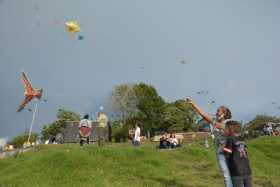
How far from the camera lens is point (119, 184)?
→ 12898 millimetres

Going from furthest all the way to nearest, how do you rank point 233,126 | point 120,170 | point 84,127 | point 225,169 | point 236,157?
point 84,127
point 120,170
point 225,169
point 233,126
point 236,157

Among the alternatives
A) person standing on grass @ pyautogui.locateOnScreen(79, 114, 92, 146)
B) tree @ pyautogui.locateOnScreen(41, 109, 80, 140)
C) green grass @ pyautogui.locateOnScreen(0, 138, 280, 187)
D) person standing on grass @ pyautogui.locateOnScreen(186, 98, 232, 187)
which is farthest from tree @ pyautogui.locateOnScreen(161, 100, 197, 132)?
person standing on grass @ pyautogui.locateOnScreen(186, 98, 232, 187)

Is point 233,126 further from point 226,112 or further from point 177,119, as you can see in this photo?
point 177,119

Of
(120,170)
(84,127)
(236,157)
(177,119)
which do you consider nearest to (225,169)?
(236,157)

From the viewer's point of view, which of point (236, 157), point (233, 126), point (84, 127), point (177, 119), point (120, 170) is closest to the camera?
point (236, 157)

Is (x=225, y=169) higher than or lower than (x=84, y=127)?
lower

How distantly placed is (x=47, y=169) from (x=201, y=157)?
815 cm

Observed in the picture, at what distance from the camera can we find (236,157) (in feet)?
30.7

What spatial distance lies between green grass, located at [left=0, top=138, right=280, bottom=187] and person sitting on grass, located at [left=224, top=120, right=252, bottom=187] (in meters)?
3.99

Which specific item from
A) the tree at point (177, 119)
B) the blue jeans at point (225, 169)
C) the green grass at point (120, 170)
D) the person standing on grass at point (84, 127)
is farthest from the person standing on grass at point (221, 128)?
the tree at point (177, 119)

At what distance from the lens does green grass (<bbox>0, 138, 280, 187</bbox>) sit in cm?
1348

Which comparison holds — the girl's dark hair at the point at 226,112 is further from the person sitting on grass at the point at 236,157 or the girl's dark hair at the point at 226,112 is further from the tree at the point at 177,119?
the tree at the point at 177,119

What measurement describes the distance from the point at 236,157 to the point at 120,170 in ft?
22.4

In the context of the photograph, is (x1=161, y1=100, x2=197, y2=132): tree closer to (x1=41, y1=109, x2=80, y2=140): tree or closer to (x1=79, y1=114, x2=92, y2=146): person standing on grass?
(x1=41, y1=109, x2=80, y2=140): tree
